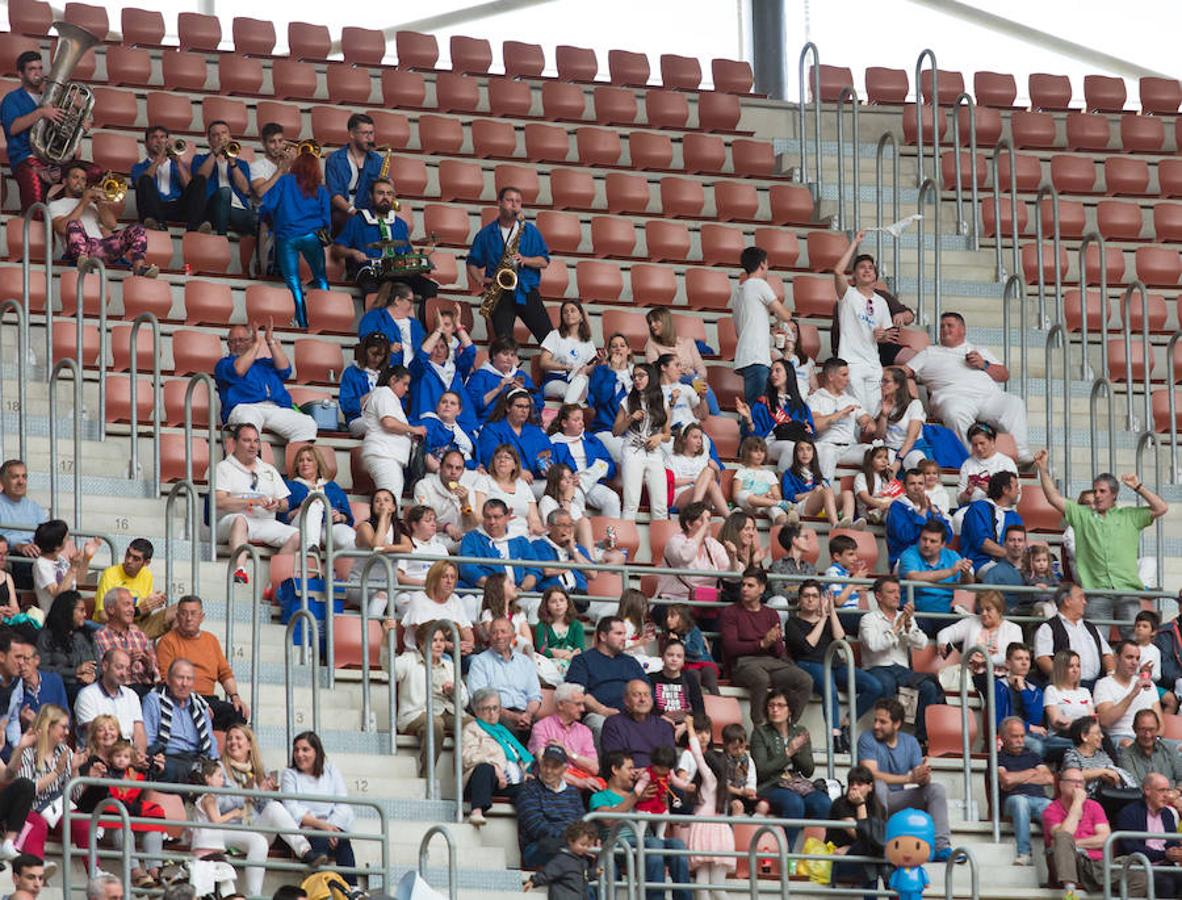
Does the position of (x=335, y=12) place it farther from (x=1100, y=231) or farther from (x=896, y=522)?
(x=896, y=522)

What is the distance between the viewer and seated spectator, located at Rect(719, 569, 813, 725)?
15.2 m

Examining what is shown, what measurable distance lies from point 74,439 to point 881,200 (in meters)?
7.26

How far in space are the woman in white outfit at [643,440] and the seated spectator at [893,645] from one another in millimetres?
1687

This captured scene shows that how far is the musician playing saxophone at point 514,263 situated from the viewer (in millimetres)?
18297

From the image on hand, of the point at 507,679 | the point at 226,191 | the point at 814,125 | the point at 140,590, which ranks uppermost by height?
the point at 814,125

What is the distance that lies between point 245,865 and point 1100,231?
1073cm

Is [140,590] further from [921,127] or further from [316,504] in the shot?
[921,127]

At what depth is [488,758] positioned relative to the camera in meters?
14.0

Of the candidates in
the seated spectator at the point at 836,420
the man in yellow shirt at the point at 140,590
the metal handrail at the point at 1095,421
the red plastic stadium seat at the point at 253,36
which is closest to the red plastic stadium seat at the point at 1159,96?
the metal handrail at the point at 1095,421

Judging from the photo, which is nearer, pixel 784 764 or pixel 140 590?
pixel 140 590

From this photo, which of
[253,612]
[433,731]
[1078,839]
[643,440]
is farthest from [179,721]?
[1078,839]

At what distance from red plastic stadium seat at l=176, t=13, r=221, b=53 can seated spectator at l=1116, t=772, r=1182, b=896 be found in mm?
Answer: 10797

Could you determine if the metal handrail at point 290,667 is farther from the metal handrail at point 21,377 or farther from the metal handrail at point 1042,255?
the metal handrail at point 1042,255

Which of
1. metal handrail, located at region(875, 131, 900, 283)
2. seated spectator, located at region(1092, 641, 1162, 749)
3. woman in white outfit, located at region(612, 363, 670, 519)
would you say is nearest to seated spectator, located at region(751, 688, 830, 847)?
seated spectator, located at region(1092, 641, 1162, 749)
